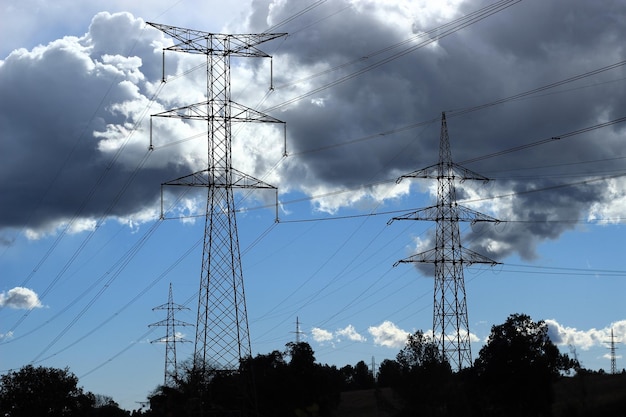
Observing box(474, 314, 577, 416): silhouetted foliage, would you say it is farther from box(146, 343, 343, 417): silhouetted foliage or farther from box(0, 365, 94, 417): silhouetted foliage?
box(0, 365, 94, 417): silhouetted foliage

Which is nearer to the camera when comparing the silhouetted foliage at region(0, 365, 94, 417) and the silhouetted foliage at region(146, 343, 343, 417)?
the silhouetted foliage at region(146, 343, 343, 417)

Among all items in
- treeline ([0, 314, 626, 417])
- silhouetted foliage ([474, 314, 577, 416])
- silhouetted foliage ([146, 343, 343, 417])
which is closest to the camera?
treeline ([0, 314, 626, 417])

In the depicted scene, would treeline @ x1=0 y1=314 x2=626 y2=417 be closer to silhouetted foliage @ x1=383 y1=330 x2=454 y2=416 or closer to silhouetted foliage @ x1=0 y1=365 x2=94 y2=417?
silhouetted foliage @ x1=383 y1=330 x2=454 y2=416

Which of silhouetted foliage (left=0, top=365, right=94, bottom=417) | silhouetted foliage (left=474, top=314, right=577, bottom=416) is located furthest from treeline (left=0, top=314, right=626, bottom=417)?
silhouetted foliage (left=0, top=365, right=94, bottom=417)

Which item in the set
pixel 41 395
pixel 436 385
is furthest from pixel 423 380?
pixel 41 395

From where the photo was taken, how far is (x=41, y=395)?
140375mm

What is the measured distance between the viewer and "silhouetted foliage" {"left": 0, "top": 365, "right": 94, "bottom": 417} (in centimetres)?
13962

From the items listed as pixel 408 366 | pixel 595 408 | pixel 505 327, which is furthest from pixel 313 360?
pixel 595 408

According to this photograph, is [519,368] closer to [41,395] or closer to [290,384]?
[290,384]

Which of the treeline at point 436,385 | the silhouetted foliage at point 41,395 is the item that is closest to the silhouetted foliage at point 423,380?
the treeline at point 436,385

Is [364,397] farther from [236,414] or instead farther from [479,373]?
[236,414]

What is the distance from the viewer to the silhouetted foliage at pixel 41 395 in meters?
140

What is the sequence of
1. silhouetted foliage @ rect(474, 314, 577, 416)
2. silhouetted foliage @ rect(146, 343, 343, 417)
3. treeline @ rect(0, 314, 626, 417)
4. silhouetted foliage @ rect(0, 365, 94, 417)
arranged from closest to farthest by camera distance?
1. treeline @ rect(0, 314, 626, 417)
2. silhouetted foliage @ rect(474, 314, 577, 416)
3. silhouetted foliage @ rect(146, 343, 343, 417)
4. silhouetted foliage @ rect(0, 365, 94, 417)

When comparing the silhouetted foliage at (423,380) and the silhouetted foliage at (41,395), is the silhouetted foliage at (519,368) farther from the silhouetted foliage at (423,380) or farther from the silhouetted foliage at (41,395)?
the silhouetted foliage at (41,395)
